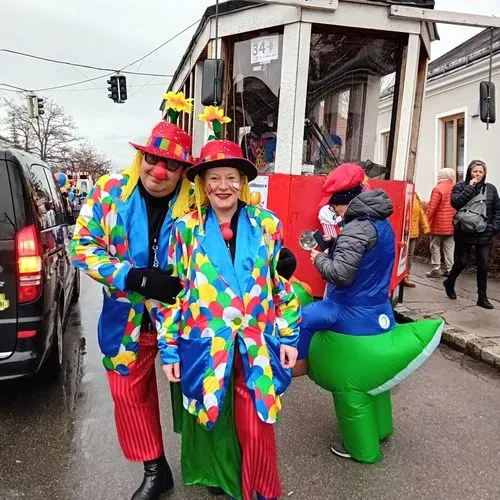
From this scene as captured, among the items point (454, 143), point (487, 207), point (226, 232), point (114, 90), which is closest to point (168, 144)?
point (226, 232)

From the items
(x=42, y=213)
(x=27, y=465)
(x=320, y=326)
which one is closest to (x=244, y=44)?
(x=42, y=213)

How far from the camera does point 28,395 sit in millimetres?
3779

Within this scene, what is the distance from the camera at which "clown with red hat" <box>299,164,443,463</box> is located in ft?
8.89

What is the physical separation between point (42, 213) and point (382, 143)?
3.58m

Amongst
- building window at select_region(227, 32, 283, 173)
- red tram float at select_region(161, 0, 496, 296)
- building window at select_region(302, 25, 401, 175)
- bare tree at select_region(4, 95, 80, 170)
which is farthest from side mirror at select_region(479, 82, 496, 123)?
bare tree at select_region(4, 95, 80, 170)

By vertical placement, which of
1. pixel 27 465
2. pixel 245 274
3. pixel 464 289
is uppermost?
pixel 245 274

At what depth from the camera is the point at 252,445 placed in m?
2.13

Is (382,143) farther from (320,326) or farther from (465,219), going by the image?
(320,326)

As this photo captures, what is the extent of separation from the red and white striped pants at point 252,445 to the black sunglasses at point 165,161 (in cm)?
87

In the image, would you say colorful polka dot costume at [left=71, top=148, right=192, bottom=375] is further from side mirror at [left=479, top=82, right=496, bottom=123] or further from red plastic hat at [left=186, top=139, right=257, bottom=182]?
side mirror at [left=479, top=82, right=496, bottom=123]

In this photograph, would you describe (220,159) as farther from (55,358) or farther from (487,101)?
(487,101)

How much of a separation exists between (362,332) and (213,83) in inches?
94.5

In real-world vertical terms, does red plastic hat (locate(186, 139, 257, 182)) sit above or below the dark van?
above

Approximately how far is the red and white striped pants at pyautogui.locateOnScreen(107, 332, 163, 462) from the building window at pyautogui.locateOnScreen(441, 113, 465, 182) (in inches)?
401
